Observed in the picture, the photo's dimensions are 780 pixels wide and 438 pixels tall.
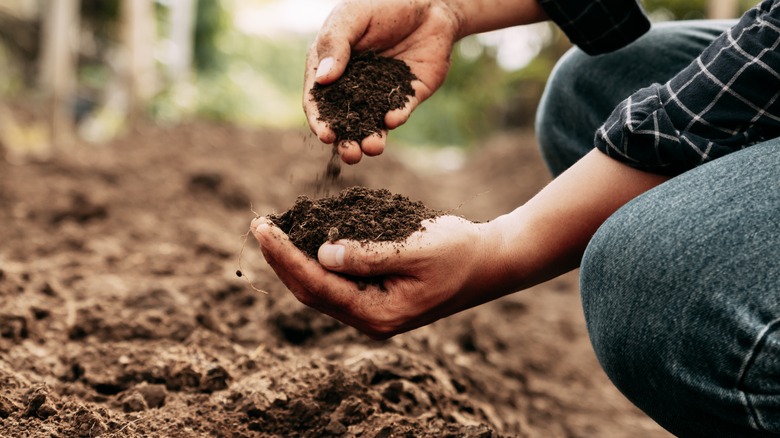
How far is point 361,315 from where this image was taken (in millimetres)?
1297

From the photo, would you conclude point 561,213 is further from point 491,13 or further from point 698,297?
point 491,13

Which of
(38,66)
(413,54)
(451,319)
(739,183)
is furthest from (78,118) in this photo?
(739,183)

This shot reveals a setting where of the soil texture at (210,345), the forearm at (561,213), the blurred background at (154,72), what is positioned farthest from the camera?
the blurred background at (154,72)

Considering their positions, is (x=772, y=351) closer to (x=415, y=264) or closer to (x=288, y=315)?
(x=415, y=264)

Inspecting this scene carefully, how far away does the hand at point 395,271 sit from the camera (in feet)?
4.09

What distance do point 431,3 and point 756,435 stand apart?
1.17 m

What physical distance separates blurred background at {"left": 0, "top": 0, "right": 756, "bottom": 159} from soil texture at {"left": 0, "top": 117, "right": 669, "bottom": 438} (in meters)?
1.39

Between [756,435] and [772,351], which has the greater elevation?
[772,351]

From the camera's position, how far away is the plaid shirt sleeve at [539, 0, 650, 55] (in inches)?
69.5

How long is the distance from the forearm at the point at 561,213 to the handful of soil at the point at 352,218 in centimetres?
16

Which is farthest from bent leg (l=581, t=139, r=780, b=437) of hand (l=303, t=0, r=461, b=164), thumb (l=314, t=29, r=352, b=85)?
thumb (l=314, t=29, r=352, b=85)

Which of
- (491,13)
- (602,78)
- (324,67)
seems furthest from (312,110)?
(602,78)

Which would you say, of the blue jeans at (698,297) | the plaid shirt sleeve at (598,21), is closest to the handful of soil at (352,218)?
the blue jeans at (698,297)

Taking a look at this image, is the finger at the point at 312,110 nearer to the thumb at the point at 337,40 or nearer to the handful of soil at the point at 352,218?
the thumb at the point at 337,40
